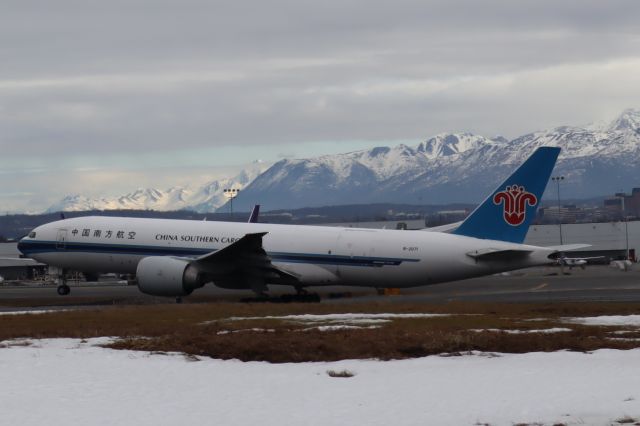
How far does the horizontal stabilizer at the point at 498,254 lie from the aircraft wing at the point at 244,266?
8.34 m

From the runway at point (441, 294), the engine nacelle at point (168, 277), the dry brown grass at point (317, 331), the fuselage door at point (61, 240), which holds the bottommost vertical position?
the runway at point (441, 294)

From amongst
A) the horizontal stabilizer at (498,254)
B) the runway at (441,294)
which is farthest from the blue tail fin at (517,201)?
the runway at (441,294)

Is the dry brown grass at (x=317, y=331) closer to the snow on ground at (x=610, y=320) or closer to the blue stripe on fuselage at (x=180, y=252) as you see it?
the snow on ground at (x=610, y=320)

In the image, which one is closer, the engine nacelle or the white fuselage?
the engine nacelle

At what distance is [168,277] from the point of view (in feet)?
149

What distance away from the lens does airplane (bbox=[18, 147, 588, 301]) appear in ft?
149

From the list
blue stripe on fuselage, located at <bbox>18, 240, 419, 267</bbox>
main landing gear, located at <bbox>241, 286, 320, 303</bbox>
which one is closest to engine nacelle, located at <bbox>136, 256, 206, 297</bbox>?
blue stripe on fuselage, located at <bbox>18, 240, 419, 267</bbox>

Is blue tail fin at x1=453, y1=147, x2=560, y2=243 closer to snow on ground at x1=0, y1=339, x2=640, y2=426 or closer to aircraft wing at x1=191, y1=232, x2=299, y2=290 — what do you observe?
aircraft wing at x1=191, y1=232, x2=299, y2=290

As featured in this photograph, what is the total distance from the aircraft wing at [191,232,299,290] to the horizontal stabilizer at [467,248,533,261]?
329 inches

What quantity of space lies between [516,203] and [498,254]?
2650 millimetres

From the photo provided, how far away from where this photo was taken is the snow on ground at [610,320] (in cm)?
3050

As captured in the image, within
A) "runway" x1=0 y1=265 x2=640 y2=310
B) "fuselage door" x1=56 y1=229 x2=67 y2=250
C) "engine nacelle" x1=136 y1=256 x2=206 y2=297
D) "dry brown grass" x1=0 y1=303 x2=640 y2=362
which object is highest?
"fuselage door" x1=56 y1=229 x2=67 y2=250

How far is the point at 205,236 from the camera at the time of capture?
159 feet

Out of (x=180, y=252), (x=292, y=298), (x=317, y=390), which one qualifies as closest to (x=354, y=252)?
(x=292, y=298)
